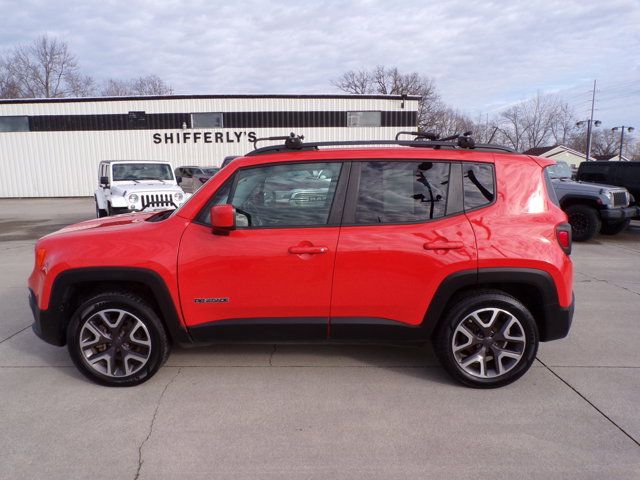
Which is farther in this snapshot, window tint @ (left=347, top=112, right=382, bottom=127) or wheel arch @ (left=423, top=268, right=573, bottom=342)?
window tint @ (left=347, top=112, right=382, bottom=127)

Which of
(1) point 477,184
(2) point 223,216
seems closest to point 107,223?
(2) point 223,216

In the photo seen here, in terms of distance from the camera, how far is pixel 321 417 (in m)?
2.99

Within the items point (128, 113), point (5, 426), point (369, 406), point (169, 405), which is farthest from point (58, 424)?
point (128, 113)

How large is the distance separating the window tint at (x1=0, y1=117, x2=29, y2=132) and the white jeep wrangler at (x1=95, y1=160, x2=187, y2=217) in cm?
1706

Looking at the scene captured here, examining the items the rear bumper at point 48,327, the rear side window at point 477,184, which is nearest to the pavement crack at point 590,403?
the rear side window at point 477,184

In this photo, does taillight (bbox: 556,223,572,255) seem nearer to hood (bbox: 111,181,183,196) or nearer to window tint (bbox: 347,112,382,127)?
hood (bbox: 111,181,183,196)

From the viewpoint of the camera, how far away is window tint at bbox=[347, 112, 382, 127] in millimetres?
24922

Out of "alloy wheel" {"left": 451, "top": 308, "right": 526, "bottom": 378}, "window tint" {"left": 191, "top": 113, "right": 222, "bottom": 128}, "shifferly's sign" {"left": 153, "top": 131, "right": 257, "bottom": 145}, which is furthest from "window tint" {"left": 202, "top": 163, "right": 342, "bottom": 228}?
"window tint" {"left": 191, "top": 113, "right": 222, "bottom": 128}

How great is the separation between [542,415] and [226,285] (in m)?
2.35

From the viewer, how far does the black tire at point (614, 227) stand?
10.1 metres

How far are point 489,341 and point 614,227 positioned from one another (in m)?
9.36

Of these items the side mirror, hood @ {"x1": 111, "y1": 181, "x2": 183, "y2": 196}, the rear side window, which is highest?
the rear side window

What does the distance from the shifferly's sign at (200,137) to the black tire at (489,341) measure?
76.7ft

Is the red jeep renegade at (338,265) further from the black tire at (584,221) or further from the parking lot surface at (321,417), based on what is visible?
the black tire at (584,221)
